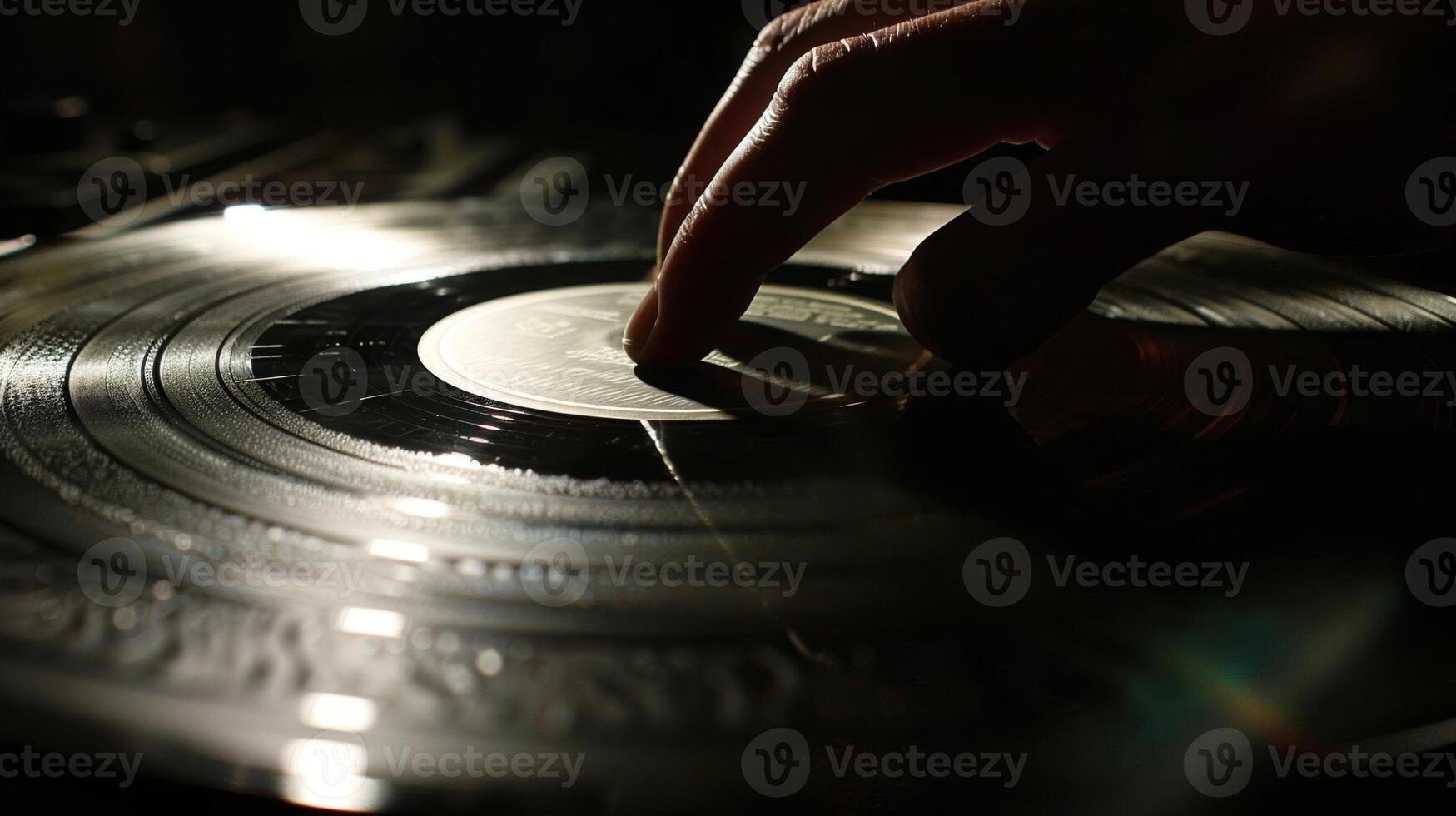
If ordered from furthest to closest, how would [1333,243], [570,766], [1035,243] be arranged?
[1333,243] < [1035,243] < [570,766]

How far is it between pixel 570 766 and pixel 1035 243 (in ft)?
1.54

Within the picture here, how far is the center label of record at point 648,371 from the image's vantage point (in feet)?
1.88

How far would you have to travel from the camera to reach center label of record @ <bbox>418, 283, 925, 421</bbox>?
57 cm

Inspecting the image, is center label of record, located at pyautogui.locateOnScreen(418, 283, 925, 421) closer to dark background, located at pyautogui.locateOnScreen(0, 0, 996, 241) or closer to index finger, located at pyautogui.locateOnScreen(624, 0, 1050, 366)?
index finger, located at pyautogui.locateOnScreen(624, 0, 1050, 366)

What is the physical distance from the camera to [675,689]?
10.9 inches

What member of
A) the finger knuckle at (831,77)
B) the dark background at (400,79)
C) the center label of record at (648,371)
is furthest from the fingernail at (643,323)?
the dark background at (400,79)

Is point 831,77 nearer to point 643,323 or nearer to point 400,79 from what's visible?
point 643,323

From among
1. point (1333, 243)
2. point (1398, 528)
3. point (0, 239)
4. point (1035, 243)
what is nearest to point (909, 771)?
point (1398, 528)

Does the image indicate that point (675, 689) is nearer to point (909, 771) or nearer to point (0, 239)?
point (909, 771)

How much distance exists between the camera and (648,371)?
25.0 inches

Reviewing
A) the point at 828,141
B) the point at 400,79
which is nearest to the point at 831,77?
the point at 828,141

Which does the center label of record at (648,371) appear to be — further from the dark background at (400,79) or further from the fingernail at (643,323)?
the dark background at (400,79)

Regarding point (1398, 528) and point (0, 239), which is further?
point (0, 239)

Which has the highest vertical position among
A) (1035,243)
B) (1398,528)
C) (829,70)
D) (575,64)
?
(575,64)
